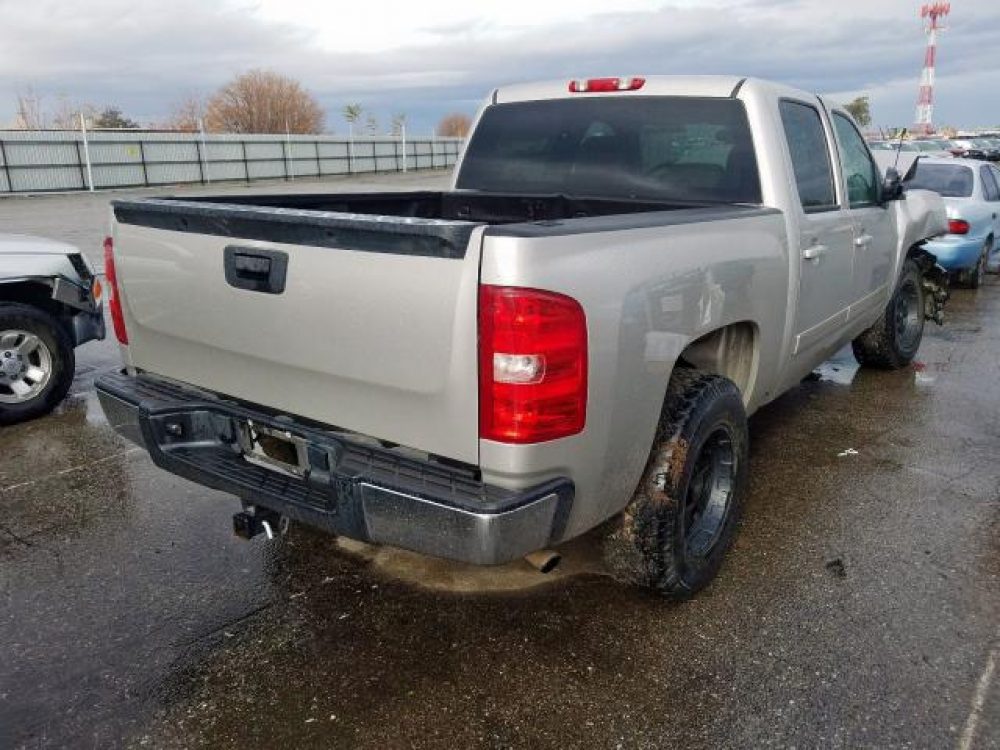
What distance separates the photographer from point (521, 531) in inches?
86.9

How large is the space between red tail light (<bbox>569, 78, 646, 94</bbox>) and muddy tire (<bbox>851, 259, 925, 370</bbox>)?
9.43 ft

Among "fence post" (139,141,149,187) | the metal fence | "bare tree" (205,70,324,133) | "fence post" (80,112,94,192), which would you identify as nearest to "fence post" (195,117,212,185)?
the metal fence

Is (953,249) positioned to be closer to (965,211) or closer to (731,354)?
(965,211)

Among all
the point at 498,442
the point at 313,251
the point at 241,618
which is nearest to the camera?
the point at 498,442

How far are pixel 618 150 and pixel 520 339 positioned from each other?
2.24 metres

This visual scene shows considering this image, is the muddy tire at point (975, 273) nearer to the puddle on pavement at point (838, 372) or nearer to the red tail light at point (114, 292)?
the puddle on pavement at point (838, 372)

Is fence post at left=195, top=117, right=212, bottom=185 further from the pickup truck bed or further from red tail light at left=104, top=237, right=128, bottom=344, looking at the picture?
the pickup truck bed

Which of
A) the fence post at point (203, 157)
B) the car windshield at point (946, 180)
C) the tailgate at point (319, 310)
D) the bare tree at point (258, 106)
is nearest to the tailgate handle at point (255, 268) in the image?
the tailgate at point (319, 310)

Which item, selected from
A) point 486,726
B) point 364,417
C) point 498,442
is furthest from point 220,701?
point 498,442

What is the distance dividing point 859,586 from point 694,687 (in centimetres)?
102

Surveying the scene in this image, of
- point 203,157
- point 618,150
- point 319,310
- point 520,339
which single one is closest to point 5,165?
point 203,157

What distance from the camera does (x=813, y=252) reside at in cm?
373

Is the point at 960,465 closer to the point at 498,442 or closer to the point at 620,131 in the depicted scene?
the point at 620,131

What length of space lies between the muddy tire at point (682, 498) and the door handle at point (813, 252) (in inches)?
36.5
